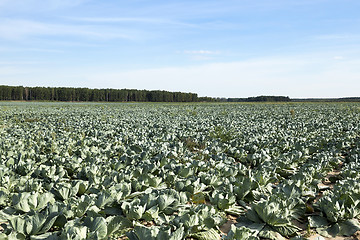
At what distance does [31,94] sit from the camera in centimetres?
11275

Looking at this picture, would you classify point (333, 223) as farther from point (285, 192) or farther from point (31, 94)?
point (31, 94)

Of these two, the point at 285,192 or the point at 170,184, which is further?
the point at 170,184

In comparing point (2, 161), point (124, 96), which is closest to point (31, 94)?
point (124, 96)

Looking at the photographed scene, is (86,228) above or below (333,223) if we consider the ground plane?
above

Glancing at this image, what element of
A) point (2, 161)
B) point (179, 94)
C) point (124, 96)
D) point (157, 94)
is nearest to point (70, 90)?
point (124, 96)

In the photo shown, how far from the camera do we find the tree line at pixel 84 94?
109 metres

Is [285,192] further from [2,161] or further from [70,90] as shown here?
[70,90]

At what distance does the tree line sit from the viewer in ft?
357

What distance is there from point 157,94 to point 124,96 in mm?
15441

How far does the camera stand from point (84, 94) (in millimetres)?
119938

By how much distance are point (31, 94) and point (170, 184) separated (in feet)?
406

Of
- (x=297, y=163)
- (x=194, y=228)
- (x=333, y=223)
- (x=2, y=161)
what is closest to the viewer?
(x=194, y=228)

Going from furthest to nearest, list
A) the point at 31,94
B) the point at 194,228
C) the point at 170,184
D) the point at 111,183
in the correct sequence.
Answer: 1. the point at 31,94
2. the point at 170,184
3. the point at 111,183
4. the point at 194,228

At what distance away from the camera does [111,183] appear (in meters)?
Result: 5.21
